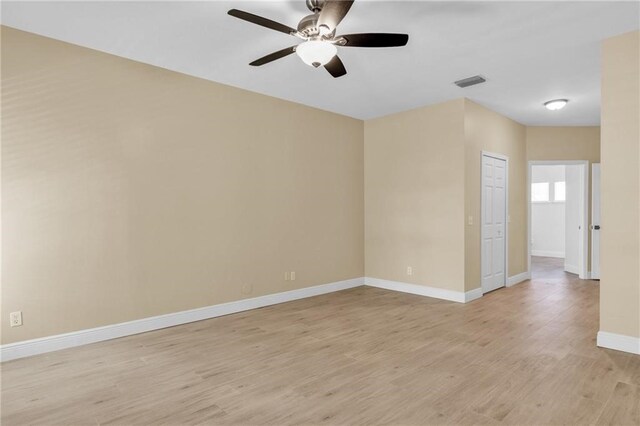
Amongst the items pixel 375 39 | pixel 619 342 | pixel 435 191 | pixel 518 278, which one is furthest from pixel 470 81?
pixel 518 278

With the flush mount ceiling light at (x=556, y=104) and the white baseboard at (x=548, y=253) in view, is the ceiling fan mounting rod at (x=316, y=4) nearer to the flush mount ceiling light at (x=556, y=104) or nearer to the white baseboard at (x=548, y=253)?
the flush mount ceiling light at (x=556, y=104)

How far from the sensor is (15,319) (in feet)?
10.1

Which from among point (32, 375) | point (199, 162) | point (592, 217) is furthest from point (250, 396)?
point (592, 217)

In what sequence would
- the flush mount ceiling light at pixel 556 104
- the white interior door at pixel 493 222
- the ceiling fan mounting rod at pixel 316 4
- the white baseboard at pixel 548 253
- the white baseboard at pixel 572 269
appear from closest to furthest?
the ceiling fan mounting rod at pixel 316 4
the flush mount ceiling light at pixel 556 104
the white interior door at pixel 493 222
the white baseboard at pixel 572 269
the white baseboard at pixel 548 253

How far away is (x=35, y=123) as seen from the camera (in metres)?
3.16

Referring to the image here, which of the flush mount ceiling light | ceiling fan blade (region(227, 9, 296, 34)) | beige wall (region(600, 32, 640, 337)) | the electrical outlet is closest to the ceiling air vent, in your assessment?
beige wall (region(600, 32, 640, 337))

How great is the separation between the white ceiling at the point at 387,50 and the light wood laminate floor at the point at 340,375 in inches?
111

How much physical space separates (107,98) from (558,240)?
407 inches

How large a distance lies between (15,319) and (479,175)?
5.65 m

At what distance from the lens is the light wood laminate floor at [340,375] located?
2.23m

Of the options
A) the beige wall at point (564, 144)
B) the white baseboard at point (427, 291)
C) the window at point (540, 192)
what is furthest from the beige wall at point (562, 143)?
the window at point (540, 192)

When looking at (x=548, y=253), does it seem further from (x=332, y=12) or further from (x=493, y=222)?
(x=332, y=12)

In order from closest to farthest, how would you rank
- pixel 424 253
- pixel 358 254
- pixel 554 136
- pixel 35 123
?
pixel 35 123 < pixel 424 253 < pixel 358 254 < pixel 554 136

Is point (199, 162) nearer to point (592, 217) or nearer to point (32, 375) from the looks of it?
point (32, 375)
